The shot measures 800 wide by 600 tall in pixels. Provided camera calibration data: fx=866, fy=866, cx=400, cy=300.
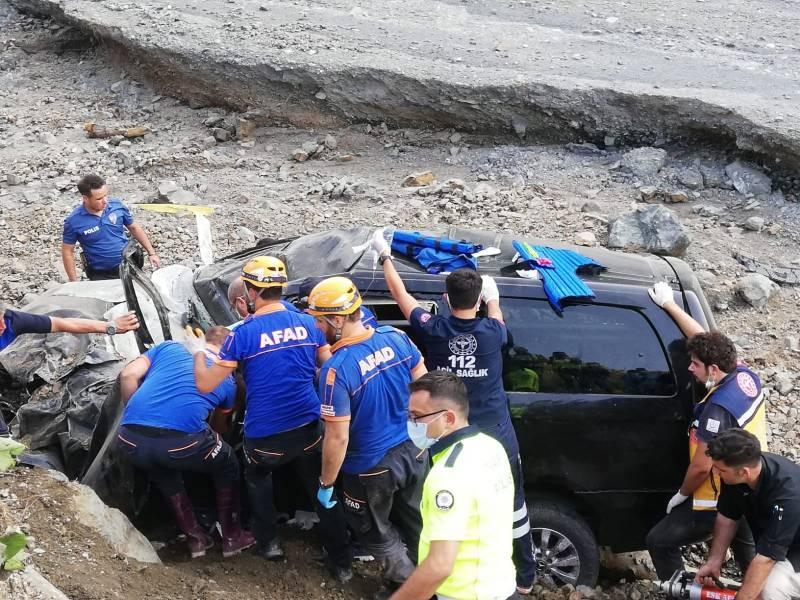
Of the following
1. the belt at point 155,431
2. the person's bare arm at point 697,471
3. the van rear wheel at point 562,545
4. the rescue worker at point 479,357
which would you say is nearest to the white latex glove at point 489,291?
the rescue worker at point 479,357

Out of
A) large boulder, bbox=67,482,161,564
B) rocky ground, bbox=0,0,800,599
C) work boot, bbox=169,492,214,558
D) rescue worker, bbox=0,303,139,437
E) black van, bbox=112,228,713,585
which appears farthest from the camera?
rocky ground, bbox=0,0,800,599

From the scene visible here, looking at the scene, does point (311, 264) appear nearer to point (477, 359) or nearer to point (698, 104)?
point (477, 359)

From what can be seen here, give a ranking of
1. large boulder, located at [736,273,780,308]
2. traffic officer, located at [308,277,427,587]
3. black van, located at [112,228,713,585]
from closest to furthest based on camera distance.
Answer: traffic officer, located at [308,277,427,587]
black van, located at [112,228,713,585]
large boulder, located at [736,273,780,308]

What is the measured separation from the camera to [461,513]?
3.08 meters

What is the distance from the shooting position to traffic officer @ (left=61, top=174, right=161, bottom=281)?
7.60m

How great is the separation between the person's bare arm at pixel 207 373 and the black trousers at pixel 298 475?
0.36 meters

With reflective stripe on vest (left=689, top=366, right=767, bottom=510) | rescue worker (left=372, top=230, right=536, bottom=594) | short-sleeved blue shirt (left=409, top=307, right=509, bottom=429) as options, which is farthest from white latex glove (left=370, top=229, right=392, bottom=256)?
reflective stripe on vest (left=689, top=366, right=767, bottom=510)

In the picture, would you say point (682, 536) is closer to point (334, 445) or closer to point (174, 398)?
point (334, 445)

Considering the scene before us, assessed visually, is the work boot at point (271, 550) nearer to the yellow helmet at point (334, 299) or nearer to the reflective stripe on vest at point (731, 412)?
the yellow helmet at point (334, 299)

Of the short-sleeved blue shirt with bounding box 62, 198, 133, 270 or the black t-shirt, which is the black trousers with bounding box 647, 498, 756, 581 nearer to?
the black t-shirt

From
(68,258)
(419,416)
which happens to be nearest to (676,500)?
(419,416)

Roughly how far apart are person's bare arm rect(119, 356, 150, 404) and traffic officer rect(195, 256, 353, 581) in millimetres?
570

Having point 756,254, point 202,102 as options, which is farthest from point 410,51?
point 756,254

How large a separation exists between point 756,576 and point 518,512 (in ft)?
3.86
